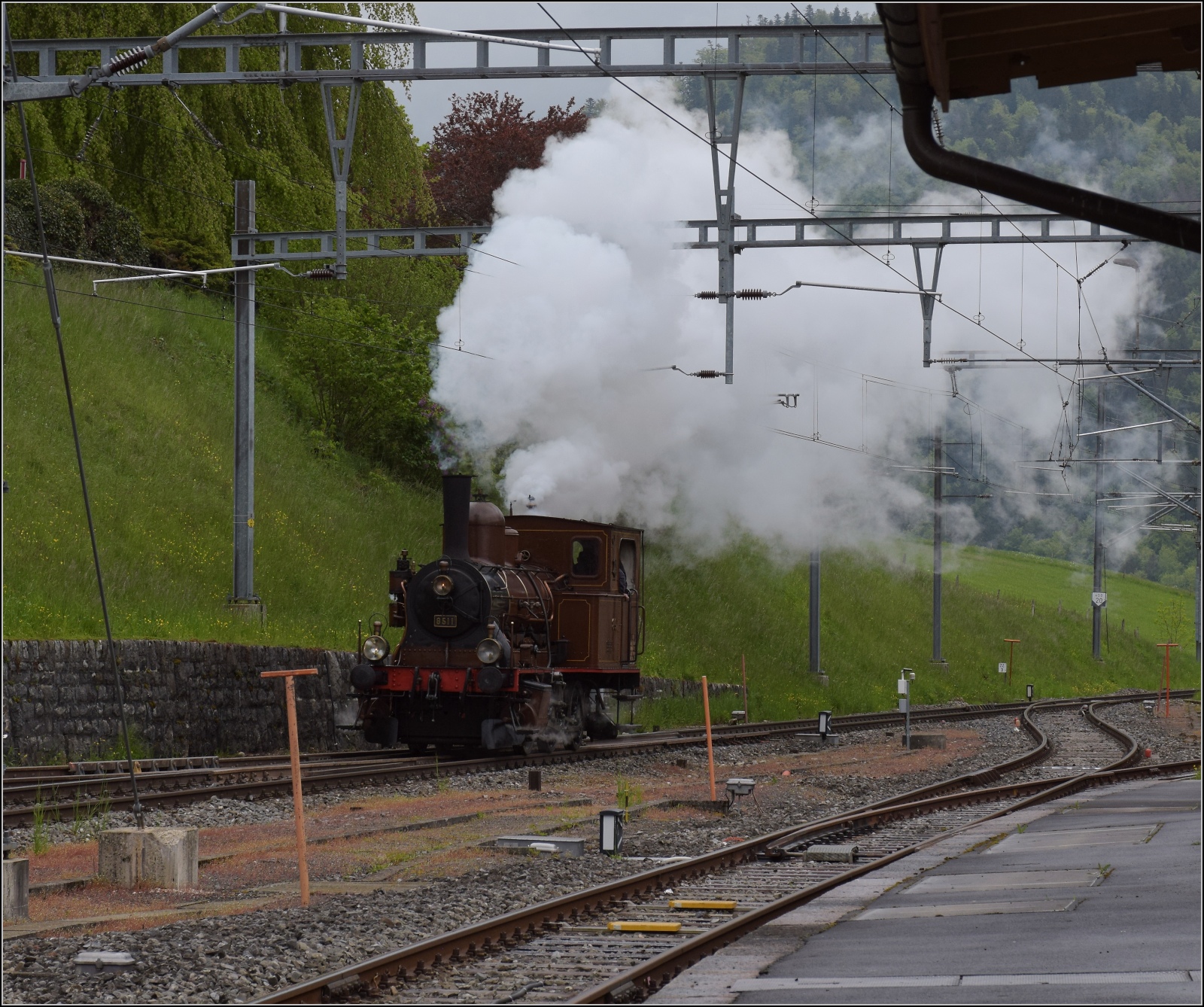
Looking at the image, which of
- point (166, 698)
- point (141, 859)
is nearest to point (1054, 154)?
point (166, 698)

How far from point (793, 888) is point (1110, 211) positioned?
5.82m

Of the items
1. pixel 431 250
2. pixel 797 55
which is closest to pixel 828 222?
pixel 797 55

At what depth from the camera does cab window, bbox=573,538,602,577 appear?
2147 cm

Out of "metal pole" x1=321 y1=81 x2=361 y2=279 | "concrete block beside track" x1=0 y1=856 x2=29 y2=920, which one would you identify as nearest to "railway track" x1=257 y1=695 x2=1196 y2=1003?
"concrete block beside track" x1=0 y1=856 x2=29 y2=920

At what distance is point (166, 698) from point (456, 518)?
4.42 meters

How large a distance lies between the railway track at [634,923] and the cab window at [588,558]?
21.5 ft

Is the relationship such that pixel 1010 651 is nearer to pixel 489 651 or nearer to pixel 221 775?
pixel 489 651

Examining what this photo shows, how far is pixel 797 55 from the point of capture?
1570cm

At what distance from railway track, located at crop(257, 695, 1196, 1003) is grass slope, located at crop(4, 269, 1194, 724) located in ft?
34.1

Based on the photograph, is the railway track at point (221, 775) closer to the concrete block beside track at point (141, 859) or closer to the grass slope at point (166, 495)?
the concrete block beside track at point (141, 859)

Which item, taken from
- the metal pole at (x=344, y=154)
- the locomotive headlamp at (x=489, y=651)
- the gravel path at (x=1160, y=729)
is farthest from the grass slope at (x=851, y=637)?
the metal pole at (x=344, y=154)

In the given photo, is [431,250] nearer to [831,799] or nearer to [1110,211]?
[831,799]

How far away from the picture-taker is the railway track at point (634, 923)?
748cm

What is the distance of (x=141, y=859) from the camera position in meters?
10.4
